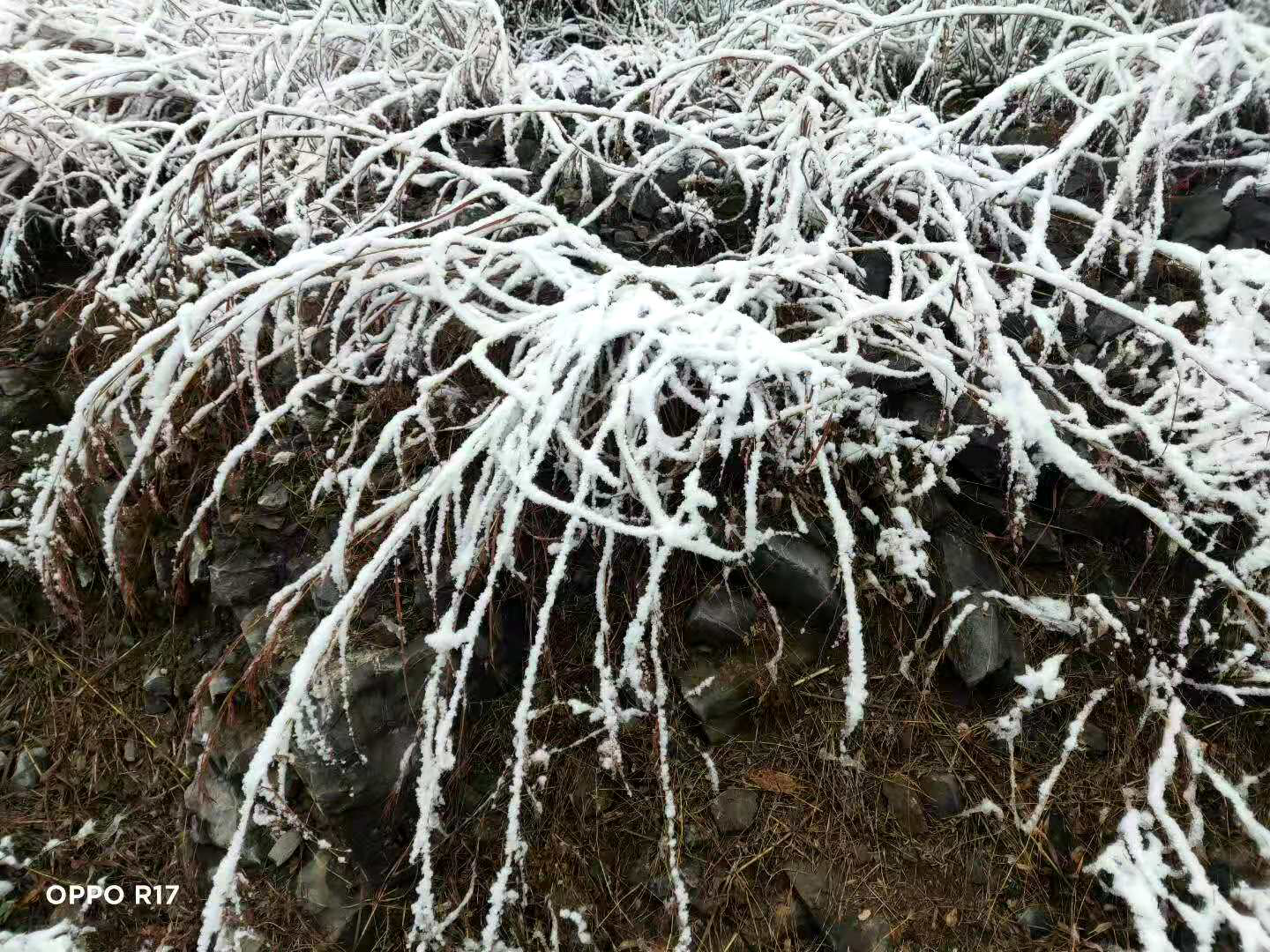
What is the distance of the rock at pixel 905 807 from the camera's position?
108 centimetres

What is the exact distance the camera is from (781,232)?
1.32 metres

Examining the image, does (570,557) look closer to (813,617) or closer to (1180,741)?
(813,617)

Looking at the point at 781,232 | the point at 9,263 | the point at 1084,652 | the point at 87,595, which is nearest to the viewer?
the point at 1084,652

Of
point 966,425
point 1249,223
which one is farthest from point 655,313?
point 1249,223

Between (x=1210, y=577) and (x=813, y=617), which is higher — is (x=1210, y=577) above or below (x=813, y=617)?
above

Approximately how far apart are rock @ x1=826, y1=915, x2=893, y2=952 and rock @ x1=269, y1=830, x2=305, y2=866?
905mm

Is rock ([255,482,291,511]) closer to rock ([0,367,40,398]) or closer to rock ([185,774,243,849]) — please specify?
rock ([185,774,243,849])

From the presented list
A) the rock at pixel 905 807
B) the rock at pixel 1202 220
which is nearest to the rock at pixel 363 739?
the rock at pixel 905 807

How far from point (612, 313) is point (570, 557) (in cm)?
46

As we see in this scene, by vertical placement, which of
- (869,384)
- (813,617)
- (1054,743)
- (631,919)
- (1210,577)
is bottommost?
(631,919)

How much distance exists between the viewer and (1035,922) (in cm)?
100

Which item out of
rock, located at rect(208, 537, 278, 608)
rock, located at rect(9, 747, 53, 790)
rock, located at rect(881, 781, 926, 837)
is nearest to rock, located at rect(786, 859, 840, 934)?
rock, located at rect(881, 781, 926, 837)

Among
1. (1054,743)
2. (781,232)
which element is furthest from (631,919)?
(781,232)

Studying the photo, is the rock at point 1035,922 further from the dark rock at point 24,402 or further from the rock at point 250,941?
the dark rock at point 24,402
